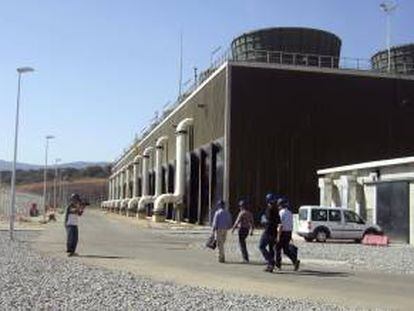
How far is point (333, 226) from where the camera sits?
38562 millimetres

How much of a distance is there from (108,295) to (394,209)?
2643 centimetres

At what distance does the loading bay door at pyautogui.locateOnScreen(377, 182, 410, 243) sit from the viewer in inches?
1469

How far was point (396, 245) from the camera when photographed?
36.3 meters

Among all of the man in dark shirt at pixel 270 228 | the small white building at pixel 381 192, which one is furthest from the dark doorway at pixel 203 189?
the man in dark shirt at pixel 270 228

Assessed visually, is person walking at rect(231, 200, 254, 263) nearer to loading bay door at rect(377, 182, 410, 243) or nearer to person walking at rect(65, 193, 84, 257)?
person walking at rect(65, 193, 84, 257)

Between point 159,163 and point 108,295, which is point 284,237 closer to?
point 108,295

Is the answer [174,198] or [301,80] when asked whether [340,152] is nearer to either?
[301,80]

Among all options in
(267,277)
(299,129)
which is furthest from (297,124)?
(267,277)

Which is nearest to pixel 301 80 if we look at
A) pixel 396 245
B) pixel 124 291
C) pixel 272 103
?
pixel 272 103

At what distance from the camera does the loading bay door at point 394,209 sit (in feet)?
122

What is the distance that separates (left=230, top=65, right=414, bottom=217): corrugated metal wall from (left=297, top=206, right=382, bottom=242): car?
716 inches

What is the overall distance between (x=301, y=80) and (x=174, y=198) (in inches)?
703

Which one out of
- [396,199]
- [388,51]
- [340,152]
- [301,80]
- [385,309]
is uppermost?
[388,51]

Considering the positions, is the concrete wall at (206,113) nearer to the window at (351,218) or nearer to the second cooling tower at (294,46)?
the second cooling tower at (294,46)
